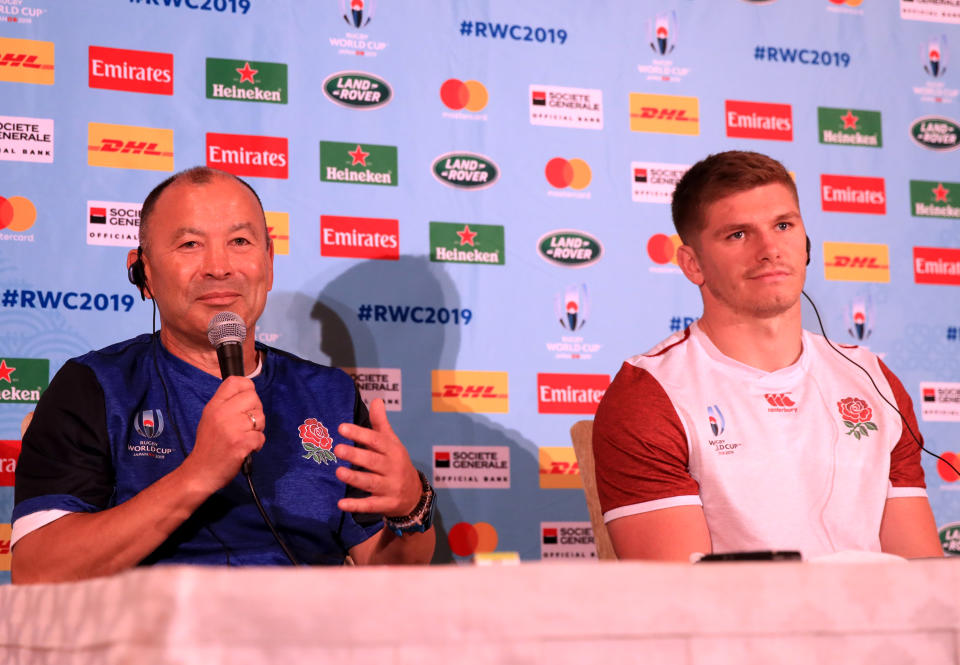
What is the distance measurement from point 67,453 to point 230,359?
0.37 m

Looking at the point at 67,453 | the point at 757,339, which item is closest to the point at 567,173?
the point at 757,339

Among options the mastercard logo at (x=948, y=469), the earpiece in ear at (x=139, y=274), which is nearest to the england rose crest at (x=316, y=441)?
the earpiece in ear at (x=139, y=274)

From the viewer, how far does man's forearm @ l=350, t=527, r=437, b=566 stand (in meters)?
1.89

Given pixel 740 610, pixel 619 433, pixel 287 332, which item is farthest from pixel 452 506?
pixel 740 610

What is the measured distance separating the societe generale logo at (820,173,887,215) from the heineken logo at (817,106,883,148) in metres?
0.14

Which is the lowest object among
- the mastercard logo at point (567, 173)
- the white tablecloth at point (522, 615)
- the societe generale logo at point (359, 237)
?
the white tablecloth at point (522, 615)

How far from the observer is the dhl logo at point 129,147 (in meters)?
2.80

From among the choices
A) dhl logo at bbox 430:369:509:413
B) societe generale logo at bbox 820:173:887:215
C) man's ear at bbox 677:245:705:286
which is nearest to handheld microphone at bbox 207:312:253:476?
man's ear at bbox 677:245:705:286

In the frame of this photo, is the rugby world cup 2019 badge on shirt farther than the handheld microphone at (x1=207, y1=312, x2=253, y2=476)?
Yes

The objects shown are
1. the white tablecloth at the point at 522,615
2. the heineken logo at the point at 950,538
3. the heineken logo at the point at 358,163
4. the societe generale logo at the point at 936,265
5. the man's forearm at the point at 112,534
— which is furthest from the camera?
the societe generale logo at the point at 936,265

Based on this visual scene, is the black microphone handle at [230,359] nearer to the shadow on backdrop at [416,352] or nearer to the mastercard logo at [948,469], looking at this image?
the shadow on backdrop at [416,352]

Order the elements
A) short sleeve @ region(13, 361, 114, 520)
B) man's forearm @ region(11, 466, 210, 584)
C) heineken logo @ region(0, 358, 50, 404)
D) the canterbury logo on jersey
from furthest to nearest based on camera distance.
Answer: heineken logo @ region(0, 358, 50, 404) → the canterbury logo on jersey → short sleeve @ region(13, 361, 114, 520) → man's forearm @ region(11, 466, 210, 584)

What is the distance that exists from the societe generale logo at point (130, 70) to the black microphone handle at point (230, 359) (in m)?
1.53

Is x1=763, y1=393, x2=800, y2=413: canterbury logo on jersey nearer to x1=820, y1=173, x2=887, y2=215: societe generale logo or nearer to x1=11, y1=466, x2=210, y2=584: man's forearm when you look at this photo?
x1=11, y1=466, x2=210, y2=584: man's forearm
